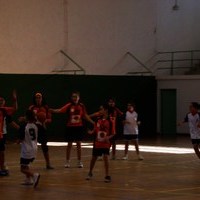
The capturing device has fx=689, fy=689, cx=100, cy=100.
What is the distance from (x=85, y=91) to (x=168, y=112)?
6407 millimetres

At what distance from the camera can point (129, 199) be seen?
13.2 metres

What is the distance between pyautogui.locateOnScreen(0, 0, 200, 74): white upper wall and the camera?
35156 mm

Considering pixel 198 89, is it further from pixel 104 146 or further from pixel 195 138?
pixel 104 146

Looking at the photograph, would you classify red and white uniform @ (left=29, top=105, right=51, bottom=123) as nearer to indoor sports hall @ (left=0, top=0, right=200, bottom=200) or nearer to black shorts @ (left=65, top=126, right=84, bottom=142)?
black shorts @ (left=65, top=126, right=84, bottom=142)

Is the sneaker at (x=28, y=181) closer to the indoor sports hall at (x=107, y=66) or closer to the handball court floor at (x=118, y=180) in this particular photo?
the handball court floor at (x=118, y=180)

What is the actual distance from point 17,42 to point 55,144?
697 cm

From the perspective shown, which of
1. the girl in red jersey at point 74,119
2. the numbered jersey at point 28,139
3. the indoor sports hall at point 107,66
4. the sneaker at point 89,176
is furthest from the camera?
the indoor sports hall at point 107,66

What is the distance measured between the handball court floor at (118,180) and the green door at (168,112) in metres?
15.8

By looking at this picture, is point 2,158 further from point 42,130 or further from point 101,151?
point 101,151

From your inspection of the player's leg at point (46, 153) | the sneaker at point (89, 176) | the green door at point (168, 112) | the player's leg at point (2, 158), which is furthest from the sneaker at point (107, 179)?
the green door at point (168, 112)

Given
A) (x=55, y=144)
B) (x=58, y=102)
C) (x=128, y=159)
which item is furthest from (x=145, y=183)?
(x=58, y=102)

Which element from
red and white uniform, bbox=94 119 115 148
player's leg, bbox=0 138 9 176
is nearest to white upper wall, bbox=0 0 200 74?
player's leg, bbox=0 138 9 176

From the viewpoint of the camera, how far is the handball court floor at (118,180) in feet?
45.5

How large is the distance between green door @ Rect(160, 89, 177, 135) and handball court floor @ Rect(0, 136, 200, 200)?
1582 centimetres
